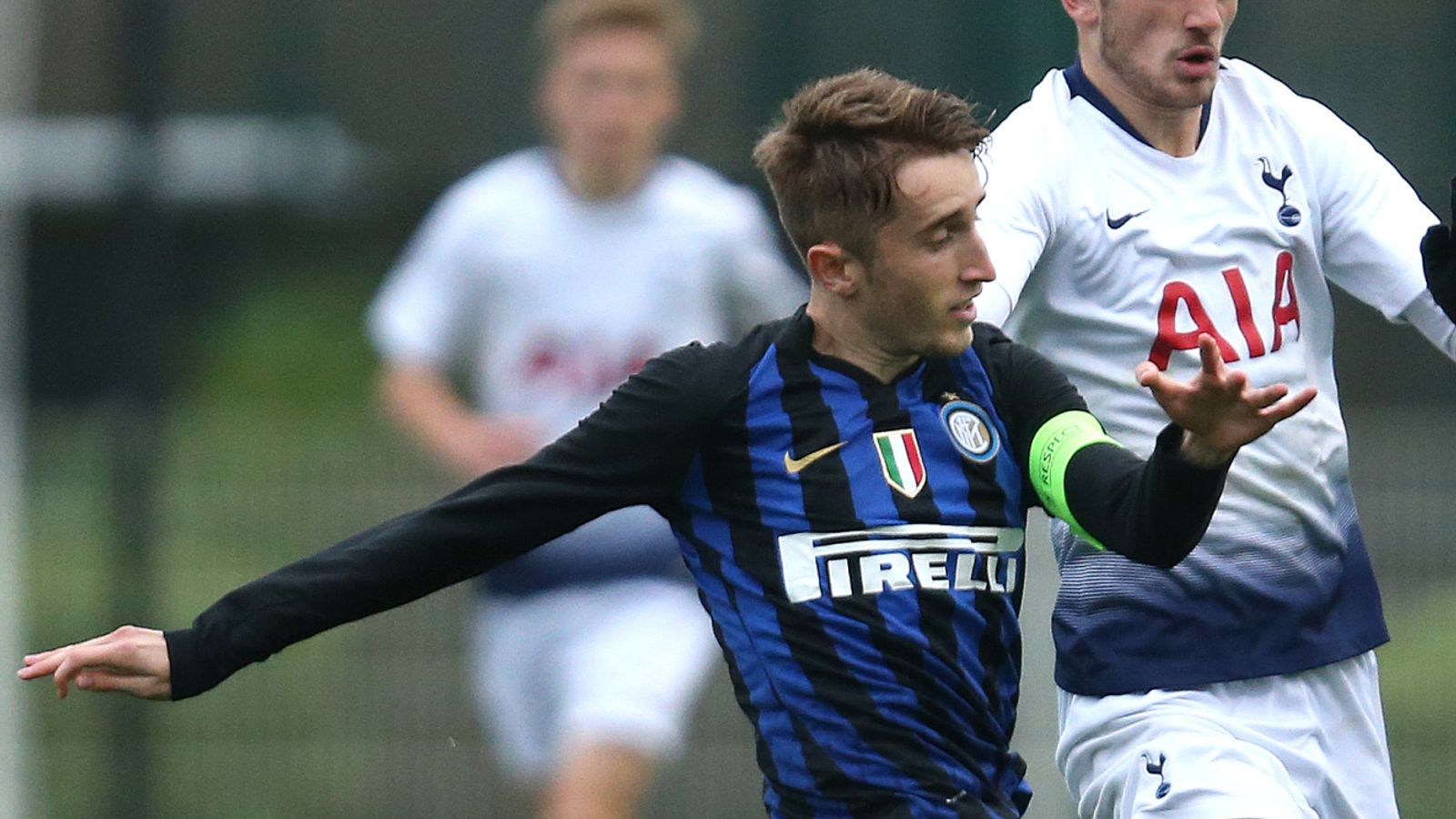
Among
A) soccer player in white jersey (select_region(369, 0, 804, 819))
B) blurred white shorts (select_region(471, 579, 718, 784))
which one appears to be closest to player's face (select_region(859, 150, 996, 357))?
blurred white shorts (select_region(471, 579, 718, 784))

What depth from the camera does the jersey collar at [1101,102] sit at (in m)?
4.26

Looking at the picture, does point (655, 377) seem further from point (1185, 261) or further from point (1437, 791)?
point (1437, 791)

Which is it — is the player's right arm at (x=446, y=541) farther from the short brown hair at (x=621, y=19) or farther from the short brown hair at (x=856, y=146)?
the short brown hair at (x=621, y=19)

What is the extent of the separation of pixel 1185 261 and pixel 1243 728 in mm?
817

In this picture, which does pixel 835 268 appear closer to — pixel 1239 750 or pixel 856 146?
pixel 856 146

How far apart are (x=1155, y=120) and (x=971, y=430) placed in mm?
959

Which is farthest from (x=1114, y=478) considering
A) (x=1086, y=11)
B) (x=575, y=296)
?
(x=575, y=296)

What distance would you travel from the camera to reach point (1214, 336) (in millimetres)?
4160

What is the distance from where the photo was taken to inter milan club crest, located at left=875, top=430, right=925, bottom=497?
11.6ft

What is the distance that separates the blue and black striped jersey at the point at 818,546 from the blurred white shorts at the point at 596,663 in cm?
248

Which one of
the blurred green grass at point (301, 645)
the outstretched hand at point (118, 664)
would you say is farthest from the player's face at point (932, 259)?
the blurred green grass at point (301, 645)

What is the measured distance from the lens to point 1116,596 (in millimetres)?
4262

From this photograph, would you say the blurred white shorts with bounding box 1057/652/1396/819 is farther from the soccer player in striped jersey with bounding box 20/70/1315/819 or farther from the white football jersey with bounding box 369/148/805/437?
the white football jersey with bounding box 369/148/805/437

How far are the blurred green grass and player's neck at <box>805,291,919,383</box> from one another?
13.2 feet
